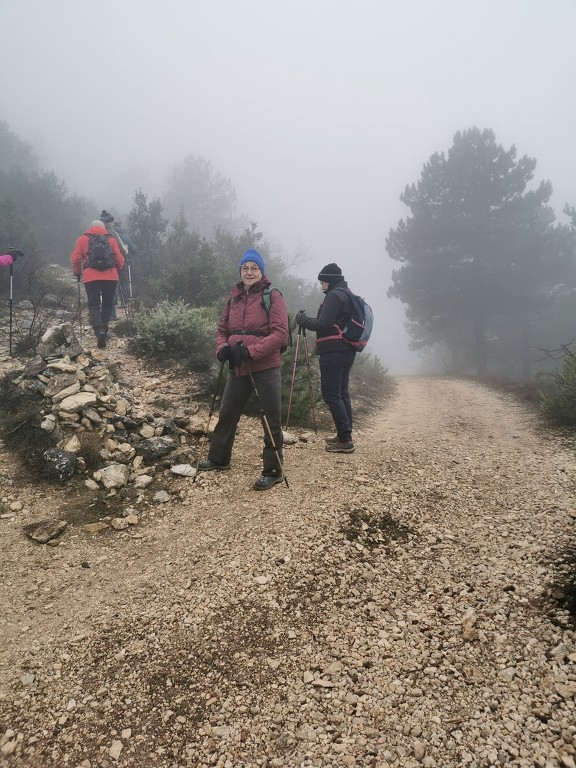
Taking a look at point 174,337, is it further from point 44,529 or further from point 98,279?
point 44,529

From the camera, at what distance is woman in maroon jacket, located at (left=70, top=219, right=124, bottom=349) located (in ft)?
26.0

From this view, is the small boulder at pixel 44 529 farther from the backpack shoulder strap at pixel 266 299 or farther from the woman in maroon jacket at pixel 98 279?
the woman in maroon jacket at pixel 98 279

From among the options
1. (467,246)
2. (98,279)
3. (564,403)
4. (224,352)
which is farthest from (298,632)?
(467,246)

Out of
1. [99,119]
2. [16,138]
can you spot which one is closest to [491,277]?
[16,138]

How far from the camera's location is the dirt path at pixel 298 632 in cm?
179

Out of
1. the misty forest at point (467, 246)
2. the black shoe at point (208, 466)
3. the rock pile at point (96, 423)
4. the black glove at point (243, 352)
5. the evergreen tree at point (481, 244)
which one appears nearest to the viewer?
the black glove at point (243, 352)

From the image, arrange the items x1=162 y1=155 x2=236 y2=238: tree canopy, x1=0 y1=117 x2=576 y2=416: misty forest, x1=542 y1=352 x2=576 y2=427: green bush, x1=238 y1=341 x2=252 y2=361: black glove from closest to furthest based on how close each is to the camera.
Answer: x1=238 y1=341 x2=252 y2=361: black glove < x1=542 y1=352 x2=576 y2=427: green bush < x1=0 y1=117 x2=576 y2=416: misty forest < x1=162 y1=155 x2=236 y2=238: tree canopy

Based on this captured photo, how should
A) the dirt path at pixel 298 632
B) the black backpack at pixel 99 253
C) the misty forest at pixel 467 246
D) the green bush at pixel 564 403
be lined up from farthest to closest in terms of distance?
the misty forest at pixel 467 246 < the black backpack at pixel 99 253 < the green bush at pixel 564 403 < the dirt path at pixel 298 632

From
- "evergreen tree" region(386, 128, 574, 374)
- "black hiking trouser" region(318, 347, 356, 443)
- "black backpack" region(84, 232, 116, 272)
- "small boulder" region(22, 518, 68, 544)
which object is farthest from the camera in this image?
"evergreen tree" region(386, 128, 574, 374)

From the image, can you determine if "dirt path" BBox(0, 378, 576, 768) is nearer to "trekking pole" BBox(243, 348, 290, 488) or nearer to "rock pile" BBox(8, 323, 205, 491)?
"trekking pole" BBox(243, 348, 290, 488)

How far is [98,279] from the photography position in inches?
313

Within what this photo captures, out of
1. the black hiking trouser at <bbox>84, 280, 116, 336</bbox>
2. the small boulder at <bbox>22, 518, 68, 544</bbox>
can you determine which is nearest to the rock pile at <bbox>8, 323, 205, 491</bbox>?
the small boulder at <bbox>22, 518, 68, 544</bbox>

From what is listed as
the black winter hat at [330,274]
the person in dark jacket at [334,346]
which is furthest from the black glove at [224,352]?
the black winter hat at [330,274]

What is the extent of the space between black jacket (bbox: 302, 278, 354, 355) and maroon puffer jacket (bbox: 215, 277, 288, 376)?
35.5 inches
